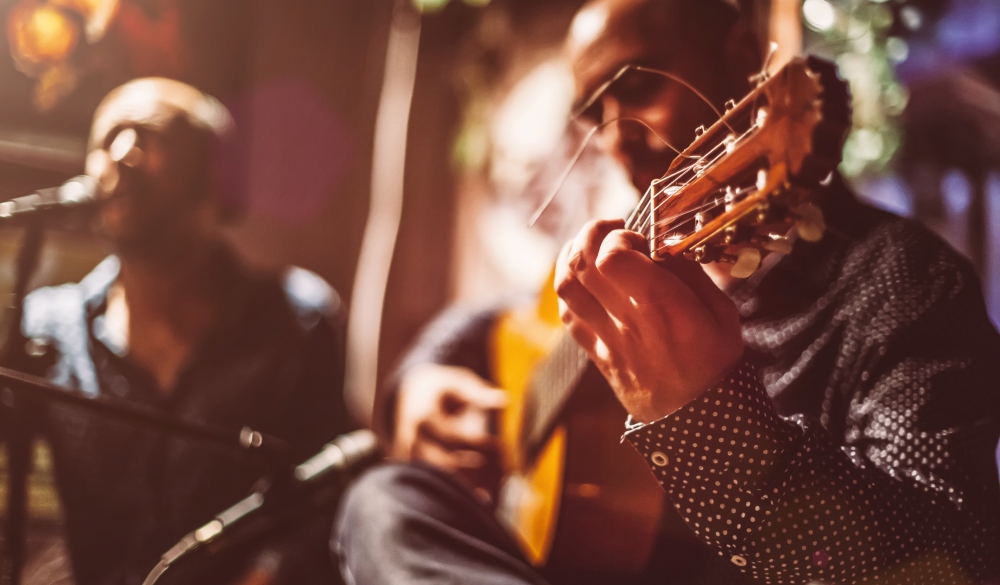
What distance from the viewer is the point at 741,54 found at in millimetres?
826

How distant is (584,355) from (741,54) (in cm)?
48

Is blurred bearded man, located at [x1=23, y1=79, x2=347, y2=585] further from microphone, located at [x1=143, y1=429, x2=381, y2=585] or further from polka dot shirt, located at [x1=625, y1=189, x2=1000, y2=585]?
polka dot shirt, located at [x1=625, y1=189, x2=1000, y2=585]

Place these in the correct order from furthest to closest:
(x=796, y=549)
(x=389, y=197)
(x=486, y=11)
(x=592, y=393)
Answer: (x=389, y=197)
(x=486, y=11)
(x=592, y=393)
(x=796, y=549)

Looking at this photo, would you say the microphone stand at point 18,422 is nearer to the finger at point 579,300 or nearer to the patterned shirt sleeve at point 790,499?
the finger at point 579,300

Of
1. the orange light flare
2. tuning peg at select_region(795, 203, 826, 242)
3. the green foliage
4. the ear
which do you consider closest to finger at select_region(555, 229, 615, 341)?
tuning peg at select_region(795, 203, 826, 242)

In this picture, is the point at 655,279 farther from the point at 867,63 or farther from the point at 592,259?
the point at 867,63

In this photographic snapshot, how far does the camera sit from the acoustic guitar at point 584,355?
477mm

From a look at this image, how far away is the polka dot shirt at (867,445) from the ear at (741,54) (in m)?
0.28

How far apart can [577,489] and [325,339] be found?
913mm

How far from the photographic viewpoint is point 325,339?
1.63 metres

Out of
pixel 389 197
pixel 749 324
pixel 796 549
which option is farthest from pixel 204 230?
pixel 796 549

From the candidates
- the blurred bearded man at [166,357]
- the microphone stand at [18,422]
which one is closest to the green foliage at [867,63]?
the blurred bearded man at [166,357]

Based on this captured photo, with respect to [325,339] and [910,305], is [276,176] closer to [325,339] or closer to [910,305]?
[325,339]

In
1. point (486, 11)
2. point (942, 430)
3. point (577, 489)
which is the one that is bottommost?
point (577, 489)
